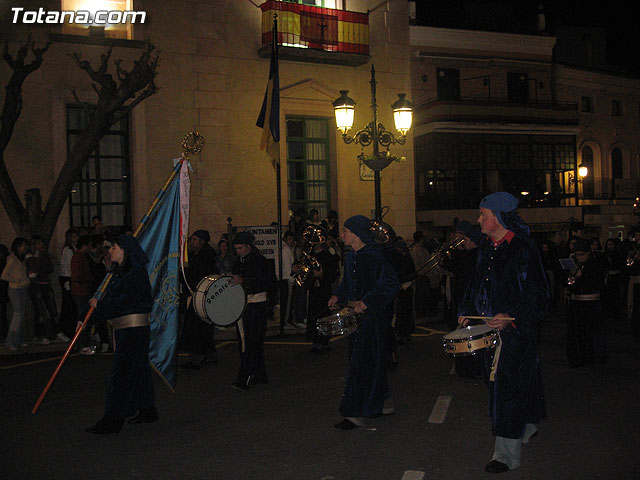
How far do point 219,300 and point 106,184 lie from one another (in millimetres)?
10315

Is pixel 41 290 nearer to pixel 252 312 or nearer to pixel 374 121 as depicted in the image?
pixel 252 312

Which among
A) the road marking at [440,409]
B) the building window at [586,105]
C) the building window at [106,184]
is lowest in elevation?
the road marking at [440,409]

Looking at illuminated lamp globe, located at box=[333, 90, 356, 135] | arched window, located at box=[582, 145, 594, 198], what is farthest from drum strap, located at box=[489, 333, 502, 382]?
arched window, located at box=[582, 145, 594, 198]

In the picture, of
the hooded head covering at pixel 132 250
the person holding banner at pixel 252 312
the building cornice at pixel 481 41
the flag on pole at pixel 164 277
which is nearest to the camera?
the hooded head covering at pixel 132 250

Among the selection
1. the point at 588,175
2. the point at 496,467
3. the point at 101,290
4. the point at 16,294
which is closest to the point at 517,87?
the point at 588,175

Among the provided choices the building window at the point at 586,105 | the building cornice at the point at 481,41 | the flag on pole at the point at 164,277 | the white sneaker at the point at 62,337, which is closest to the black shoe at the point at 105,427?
the flag on pole at the point at 164,277

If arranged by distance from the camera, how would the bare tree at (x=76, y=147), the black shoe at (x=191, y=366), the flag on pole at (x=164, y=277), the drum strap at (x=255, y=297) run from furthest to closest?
the bare tree at (x=76, y=147)
the black shoe at (x=191, y=366)
the drum strap at (x=255, y=297)
the flag on pole at (x=164, y=277)

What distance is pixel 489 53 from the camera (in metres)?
32.3

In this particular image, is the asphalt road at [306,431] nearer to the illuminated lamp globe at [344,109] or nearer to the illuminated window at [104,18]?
the illuminated lamp globe at [344,109]

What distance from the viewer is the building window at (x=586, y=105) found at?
38.2 meters

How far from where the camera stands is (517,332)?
17.9 feet

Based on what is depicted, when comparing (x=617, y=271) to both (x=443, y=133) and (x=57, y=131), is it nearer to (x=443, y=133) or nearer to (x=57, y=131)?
(x=57, y=131)

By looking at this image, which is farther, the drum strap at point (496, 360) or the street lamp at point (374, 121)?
the street lamp at point (374, 121)

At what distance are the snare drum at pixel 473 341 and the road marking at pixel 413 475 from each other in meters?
0.92
